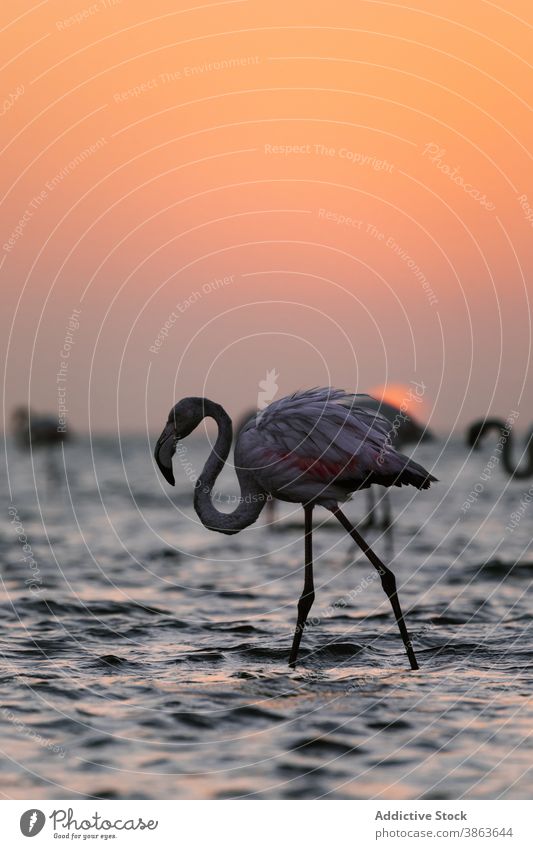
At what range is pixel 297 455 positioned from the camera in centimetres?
754

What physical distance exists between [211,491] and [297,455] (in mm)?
666

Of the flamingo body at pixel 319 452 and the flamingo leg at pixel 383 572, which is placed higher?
the flamingo body at pixel 319 452

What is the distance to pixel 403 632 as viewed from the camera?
768cm

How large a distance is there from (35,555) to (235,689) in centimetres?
714

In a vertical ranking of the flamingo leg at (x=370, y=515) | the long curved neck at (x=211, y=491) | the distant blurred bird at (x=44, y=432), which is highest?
the distant blurred bird at (x=44, y=432)

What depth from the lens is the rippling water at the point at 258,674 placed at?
18.2 feet

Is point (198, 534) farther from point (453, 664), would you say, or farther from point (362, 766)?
point (362, 766)

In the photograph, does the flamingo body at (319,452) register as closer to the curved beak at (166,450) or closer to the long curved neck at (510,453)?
the curved beak at (166,450)

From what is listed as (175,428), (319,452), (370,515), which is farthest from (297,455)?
(370,515)

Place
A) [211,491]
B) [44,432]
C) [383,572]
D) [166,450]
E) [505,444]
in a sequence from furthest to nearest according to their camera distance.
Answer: [44,432]
[505,444]
[383,572]
[211,491]
[166,450]

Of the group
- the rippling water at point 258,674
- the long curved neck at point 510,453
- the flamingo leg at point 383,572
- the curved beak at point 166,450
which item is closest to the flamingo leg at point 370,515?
the rippling water at point 258,674

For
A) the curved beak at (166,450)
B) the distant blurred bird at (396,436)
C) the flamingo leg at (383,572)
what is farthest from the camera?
the distant blurred bird at (396,436)

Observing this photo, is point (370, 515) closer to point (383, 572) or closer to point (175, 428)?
point (383, 572)
